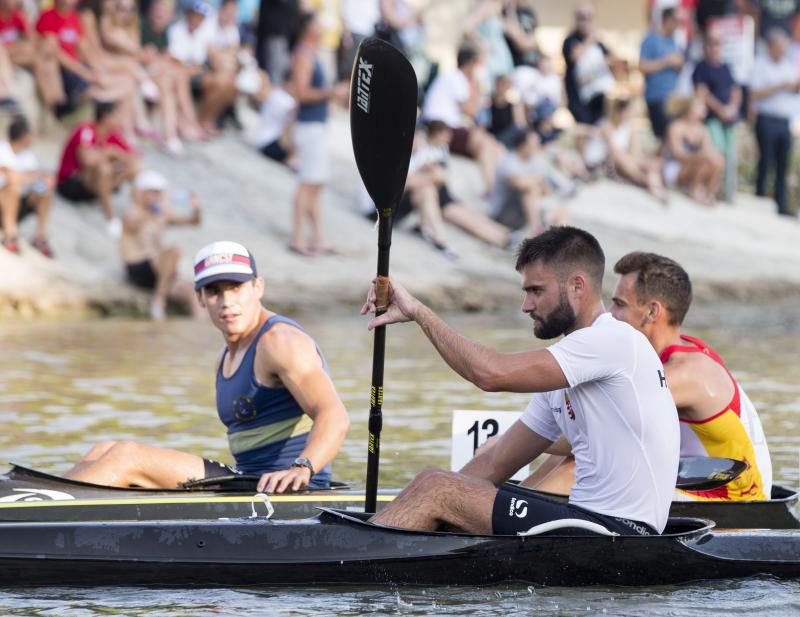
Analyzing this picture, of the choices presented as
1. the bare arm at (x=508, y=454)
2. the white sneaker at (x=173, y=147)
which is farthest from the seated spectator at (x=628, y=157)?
the bare arm at (x=508, y=454)

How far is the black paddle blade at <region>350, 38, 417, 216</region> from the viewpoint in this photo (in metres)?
6.14

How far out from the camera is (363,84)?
20.2 ft

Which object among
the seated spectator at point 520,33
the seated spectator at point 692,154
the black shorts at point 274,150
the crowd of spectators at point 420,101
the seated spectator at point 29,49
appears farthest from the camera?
the seated spectator at point 692,154

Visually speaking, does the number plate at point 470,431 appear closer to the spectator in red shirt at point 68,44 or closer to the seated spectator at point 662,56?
the spectator in red shirt at point 68,44

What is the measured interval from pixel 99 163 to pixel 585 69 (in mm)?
7008

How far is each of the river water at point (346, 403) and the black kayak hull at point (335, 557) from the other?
54 mm

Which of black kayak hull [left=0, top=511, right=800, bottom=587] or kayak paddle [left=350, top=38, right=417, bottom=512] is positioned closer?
black kayak hull [left=0, top=511, right=800, bottom=587]

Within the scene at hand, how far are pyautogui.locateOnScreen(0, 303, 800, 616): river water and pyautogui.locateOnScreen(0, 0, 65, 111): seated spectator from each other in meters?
2.92

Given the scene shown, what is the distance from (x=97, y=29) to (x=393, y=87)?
35.7 feet

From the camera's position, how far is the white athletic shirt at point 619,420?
5.39m

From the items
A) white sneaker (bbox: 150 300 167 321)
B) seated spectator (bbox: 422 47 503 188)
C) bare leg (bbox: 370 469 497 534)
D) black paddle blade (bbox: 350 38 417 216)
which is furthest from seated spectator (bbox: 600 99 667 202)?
bare leg (bbox: 370 469 497 534)

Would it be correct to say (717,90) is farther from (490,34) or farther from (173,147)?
(173,147)

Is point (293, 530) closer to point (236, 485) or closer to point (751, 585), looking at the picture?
point (236, 485)

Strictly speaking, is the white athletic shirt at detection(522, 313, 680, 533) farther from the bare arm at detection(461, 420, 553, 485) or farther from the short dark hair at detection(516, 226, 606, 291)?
the bare arm at detection(461, 420, 553, 485)
